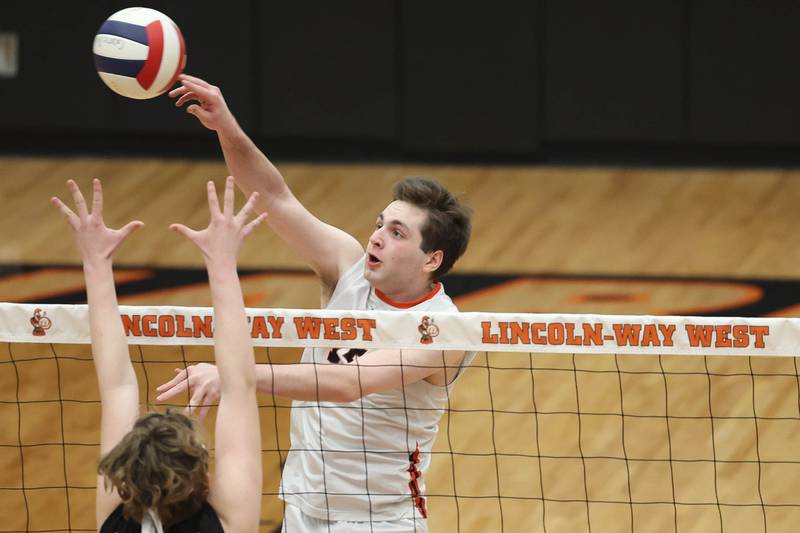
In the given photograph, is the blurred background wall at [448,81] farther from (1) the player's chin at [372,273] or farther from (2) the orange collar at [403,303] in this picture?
(1) the player's chin at [372,273]

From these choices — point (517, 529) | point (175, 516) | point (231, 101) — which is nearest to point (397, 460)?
point (175, 516)

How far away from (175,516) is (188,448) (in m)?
0.19

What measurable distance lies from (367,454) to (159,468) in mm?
1561

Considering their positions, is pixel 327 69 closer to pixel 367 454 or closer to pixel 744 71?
pixel 744 71

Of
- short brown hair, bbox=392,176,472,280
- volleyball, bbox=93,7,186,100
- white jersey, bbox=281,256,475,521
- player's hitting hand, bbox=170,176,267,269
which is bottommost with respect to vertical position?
white jersey, bbox=281,256,475,521

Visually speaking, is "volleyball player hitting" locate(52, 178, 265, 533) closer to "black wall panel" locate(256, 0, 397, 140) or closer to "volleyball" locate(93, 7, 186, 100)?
"volleyball" locate(93, 7, 186, 100)

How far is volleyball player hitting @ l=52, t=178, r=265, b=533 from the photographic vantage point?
3.00 m

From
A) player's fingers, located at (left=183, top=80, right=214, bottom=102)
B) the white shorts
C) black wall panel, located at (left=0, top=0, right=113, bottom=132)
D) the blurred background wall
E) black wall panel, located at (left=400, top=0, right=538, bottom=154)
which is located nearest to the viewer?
player's fingers, located at (left=183, top=80, right=214, bottom=102)

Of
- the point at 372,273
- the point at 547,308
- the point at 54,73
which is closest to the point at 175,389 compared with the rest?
the point at 372,273

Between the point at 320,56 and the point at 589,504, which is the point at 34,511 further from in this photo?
the point at 320,56

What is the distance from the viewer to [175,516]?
308cm

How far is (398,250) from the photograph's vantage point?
4.40m

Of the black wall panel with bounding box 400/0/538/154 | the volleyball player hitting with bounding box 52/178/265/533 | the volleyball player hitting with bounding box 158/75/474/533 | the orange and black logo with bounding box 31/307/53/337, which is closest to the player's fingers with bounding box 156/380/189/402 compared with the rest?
the volleyball player hitting with bounding box 52/178/265/533

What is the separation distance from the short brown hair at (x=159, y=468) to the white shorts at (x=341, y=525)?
1462mm
